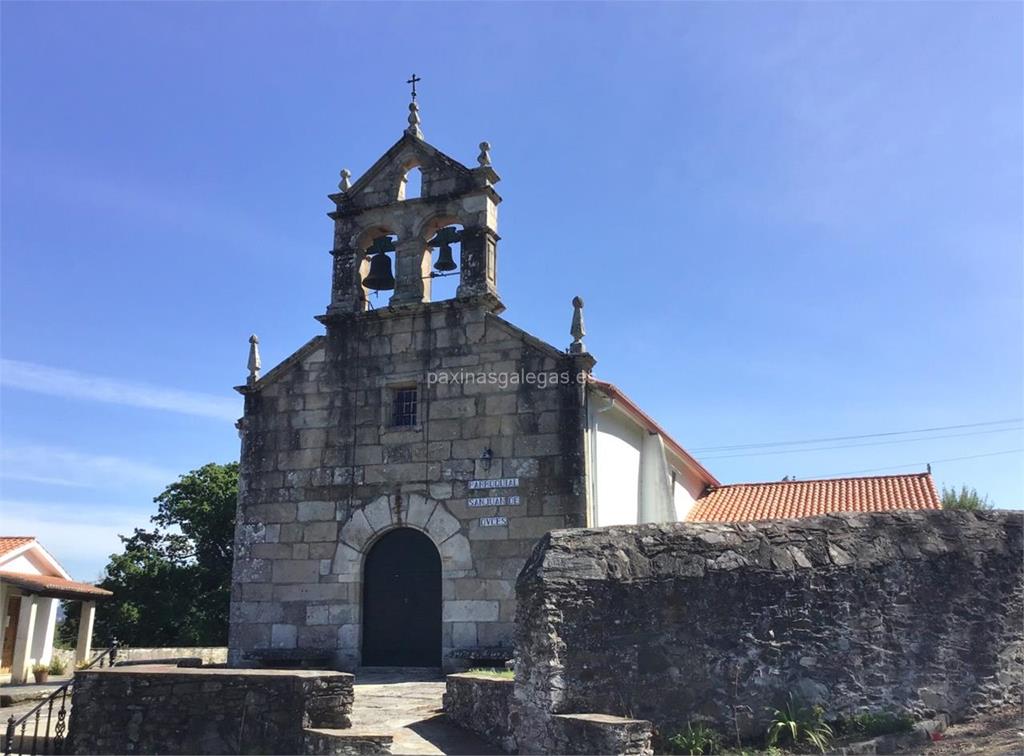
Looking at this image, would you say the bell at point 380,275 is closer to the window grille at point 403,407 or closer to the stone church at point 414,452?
the stone church at point 414,452

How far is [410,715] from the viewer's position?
29.9 ft

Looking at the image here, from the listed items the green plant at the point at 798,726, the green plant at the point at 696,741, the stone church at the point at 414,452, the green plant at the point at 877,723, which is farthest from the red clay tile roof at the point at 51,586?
the green plant at the point at 877,723

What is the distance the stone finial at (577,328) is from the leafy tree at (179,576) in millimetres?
20945

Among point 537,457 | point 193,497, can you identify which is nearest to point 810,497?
point 537,457

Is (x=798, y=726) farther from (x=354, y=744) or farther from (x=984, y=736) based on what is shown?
(x=354, y=744)

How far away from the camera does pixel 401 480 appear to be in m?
13.9

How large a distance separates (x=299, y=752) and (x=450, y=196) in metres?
9.41

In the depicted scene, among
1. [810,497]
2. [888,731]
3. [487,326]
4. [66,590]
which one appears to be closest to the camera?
[888,731]

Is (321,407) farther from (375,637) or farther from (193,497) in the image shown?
(193,497)

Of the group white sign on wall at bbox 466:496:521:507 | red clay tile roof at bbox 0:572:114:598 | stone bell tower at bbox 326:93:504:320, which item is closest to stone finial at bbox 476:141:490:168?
stone bell tower at bbox 326:93:504:320

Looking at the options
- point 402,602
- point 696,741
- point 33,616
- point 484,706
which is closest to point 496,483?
point 402,602

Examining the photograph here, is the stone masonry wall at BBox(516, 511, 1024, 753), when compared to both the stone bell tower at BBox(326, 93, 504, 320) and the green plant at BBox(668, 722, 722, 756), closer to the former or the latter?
the green plant at BBox(668, 722, 722, 756)

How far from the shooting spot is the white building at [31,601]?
23.6m

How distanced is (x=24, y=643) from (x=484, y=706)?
21161 millimetres
